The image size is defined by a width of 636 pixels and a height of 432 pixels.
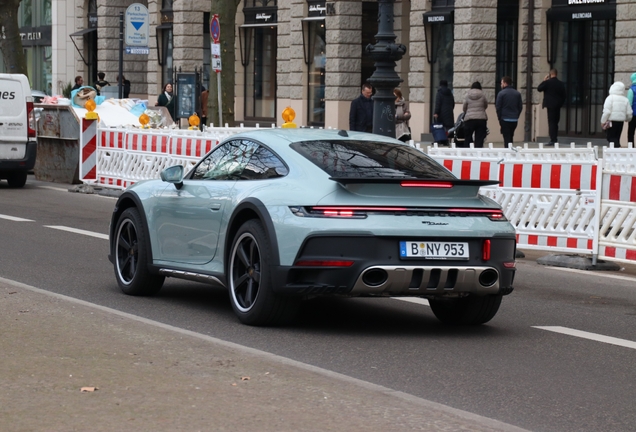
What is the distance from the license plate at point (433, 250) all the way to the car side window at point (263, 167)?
103 cm

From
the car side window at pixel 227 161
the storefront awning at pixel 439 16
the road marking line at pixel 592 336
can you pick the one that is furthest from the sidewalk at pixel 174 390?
the storefront awning at pixel 439 16

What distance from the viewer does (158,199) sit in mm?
10094

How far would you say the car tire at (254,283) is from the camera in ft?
28.1

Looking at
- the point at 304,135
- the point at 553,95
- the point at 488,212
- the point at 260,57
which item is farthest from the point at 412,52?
the point at 488,212

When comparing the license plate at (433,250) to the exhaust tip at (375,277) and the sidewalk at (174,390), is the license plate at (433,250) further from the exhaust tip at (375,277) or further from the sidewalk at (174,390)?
the sidewalk at (174,390)

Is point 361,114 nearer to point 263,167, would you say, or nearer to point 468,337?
point 263,167

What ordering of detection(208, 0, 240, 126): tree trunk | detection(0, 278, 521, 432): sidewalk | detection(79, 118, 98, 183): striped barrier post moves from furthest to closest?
detection(208, 0, 240, 126): tree trunk < detection(79, 118, 98, 183): striped barrier post < detection(0, 278, 521, 432): sidewalk

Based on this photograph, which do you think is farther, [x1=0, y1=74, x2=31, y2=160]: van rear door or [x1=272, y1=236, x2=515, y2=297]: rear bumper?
[x1=0, y1=74, x2=31, y2=160]: van rear door

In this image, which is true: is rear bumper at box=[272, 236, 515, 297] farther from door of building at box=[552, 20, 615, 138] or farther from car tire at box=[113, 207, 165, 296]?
door of building at box=[552, 20, 615, 138]

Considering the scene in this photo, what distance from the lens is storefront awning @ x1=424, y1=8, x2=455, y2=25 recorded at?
3606 centimetres

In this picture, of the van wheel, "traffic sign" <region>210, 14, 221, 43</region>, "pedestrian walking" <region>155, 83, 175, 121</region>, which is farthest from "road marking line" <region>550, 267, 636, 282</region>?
"pedestrian walking" <region>155, 83, 175, 121</region>

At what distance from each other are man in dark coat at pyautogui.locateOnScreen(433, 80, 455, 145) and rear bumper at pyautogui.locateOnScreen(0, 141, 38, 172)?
11.0m

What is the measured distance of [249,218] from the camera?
8.92 m

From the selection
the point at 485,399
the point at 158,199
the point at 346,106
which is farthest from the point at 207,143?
the point at 346,106
